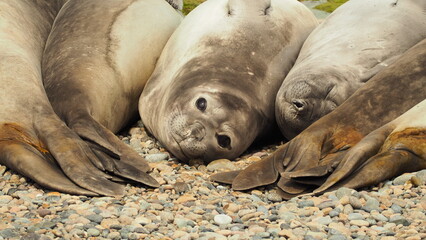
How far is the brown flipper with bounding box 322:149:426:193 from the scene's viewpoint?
5398 millimetres

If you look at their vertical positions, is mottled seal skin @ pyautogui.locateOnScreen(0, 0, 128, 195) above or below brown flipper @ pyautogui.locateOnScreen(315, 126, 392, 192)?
below

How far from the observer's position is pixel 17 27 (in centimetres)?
758

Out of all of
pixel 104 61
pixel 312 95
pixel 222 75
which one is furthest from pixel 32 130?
pixel 312 95

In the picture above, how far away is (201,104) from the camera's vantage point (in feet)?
21.8

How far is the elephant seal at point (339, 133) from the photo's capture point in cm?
571

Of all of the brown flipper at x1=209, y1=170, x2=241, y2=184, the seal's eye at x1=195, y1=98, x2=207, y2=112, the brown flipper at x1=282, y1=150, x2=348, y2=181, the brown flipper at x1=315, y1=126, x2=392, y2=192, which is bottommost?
the brown flipper at x1=209, y1=170, x2=241, y2=184

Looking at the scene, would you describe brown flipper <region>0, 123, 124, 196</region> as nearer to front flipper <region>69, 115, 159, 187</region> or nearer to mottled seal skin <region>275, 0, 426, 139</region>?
front flipper <region>69, 115, 159, 187</region>

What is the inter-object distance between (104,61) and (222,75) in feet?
3.94

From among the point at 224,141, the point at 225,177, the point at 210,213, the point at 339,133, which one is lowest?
the point at 224,141

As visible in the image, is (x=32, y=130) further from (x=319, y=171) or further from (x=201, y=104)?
(x=319, y=171)

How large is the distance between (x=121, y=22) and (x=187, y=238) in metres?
3.86

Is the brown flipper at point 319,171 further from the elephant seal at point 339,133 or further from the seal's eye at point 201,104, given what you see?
the seal's eye at point 201,104

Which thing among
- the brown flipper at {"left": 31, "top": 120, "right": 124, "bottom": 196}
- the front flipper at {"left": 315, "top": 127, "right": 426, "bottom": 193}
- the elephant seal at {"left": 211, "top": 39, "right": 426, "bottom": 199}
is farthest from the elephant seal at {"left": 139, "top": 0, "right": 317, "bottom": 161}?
the front flipper at {"left": 315, "top": 127, "right": 426, "bottom": 193}

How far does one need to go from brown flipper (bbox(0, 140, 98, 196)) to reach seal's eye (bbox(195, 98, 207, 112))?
132 centimetres
